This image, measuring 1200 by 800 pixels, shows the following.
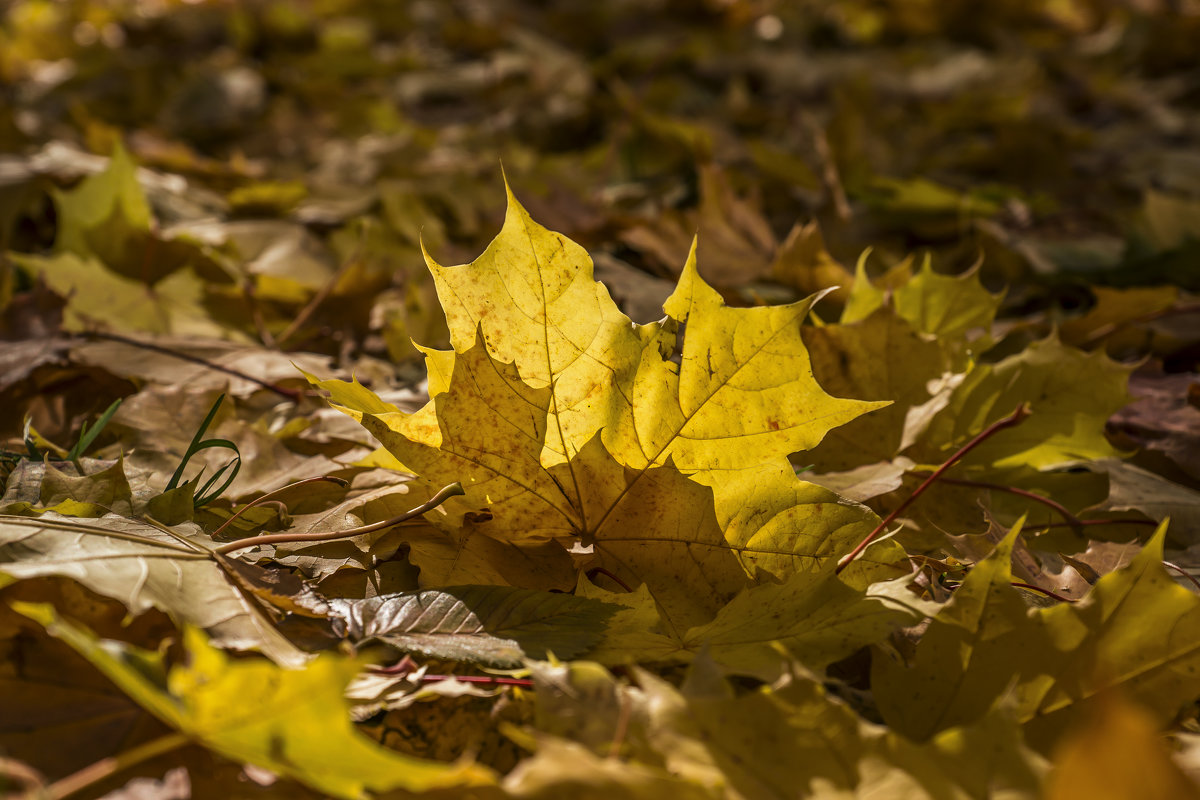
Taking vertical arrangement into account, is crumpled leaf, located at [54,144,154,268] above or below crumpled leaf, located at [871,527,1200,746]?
above

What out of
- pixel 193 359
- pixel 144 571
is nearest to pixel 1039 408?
pixel 144 571

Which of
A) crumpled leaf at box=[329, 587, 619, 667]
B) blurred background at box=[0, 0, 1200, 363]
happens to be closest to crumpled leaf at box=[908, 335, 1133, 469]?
blurred background at box=[0, 0, 1200, 363]

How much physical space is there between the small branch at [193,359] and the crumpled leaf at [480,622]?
0.41m

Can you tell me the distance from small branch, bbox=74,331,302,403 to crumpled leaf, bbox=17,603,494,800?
54 cm

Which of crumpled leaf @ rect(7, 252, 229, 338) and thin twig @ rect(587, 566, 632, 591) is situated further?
crumpled leaf @ rect(7, 252, 229, 338)

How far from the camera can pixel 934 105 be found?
2.09 m

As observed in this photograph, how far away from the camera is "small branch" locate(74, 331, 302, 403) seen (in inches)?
36.1

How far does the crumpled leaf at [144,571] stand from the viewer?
1.61ft

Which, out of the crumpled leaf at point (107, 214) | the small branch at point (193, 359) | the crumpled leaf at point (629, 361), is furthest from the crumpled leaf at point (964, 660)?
the crumpled leaf at point (107, 214)

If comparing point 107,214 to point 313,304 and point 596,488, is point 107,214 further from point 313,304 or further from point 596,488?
point 596,488

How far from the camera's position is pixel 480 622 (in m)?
0.56

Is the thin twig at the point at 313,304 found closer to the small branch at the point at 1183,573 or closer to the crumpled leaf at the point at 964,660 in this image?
the crumpled leaf at the point at 964,660

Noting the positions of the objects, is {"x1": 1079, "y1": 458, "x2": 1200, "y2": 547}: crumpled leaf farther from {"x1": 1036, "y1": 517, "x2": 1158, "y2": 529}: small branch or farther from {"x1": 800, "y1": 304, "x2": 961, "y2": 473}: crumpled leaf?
{"x1": 800, "y1": 304, "x2": 961, "y2": 473}: crumpled leaf

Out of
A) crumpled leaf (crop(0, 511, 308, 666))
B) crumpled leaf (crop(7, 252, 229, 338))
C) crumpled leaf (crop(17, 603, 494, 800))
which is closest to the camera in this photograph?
crumpled leaf (crop(17, 603, 494, 800))
